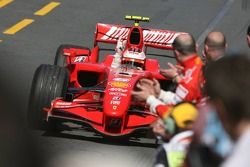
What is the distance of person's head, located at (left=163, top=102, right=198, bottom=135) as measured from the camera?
5.20 metres

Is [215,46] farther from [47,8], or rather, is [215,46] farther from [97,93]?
[47,8]

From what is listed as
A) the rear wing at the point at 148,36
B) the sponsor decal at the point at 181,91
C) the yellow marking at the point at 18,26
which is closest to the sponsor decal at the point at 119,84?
the rear wing at the point at 148,36

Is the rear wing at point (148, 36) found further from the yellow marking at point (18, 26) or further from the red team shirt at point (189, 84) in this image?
the red team shirt at point (189, 84)

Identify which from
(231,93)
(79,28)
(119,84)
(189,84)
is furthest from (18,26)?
(231,93)

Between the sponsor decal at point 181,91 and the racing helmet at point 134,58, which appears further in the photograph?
the racing helmet at point 134,58

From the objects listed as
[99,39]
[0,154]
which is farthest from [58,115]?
[99,39]

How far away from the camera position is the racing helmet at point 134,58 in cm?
1238

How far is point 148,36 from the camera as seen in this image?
13.6m

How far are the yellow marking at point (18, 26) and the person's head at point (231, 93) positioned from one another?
14.8 metres

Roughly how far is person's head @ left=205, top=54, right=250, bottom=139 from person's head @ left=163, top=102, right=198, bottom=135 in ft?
4.97

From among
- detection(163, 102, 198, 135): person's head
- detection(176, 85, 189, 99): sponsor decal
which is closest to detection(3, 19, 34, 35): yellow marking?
detection(176, 85, 189, 99): sponsor decal

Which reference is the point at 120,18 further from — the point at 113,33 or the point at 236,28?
the point at 113,33

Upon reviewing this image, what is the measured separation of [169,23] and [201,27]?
2.36 ft

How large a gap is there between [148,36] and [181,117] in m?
8.41
